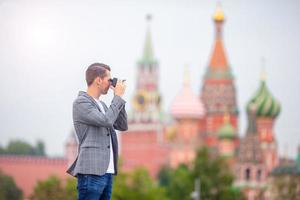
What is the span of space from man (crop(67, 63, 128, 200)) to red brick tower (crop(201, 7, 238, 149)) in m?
95.0

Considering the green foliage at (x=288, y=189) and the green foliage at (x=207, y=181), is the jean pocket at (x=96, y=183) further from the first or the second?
the green foliage at (x=207, y=181)

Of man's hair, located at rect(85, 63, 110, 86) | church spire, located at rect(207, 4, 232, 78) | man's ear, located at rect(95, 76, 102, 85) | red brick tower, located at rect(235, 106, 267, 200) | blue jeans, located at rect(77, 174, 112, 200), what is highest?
church spire, located at rect(207, 4, 232, 78)

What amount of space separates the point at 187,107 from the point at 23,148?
551 inches

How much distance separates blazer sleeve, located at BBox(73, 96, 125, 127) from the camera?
755cm

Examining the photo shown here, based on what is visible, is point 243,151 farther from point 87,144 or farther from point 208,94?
point 87,144

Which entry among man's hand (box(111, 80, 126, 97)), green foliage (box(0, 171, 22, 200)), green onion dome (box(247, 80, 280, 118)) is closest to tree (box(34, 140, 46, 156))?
green onion dome (box(247, 80, 280, 118))

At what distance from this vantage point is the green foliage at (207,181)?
220 feet

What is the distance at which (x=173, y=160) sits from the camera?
347ft

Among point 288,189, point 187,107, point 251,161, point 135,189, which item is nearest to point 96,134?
point 135,189

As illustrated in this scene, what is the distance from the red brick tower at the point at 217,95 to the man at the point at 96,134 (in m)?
95.0

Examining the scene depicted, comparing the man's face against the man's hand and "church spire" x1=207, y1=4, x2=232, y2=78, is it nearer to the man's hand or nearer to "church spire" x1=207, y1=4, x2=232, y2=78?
the man's hand

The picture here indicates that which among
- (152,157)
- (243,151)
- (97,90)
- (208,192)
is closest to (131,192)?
(208,192)

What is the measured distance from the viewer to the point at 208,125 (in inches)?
4205

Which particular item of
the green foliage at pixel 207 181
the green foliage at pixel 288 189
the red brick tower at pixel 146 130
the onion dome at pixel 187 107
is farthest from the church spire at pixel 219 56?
the green foliage at pixel 288 189
